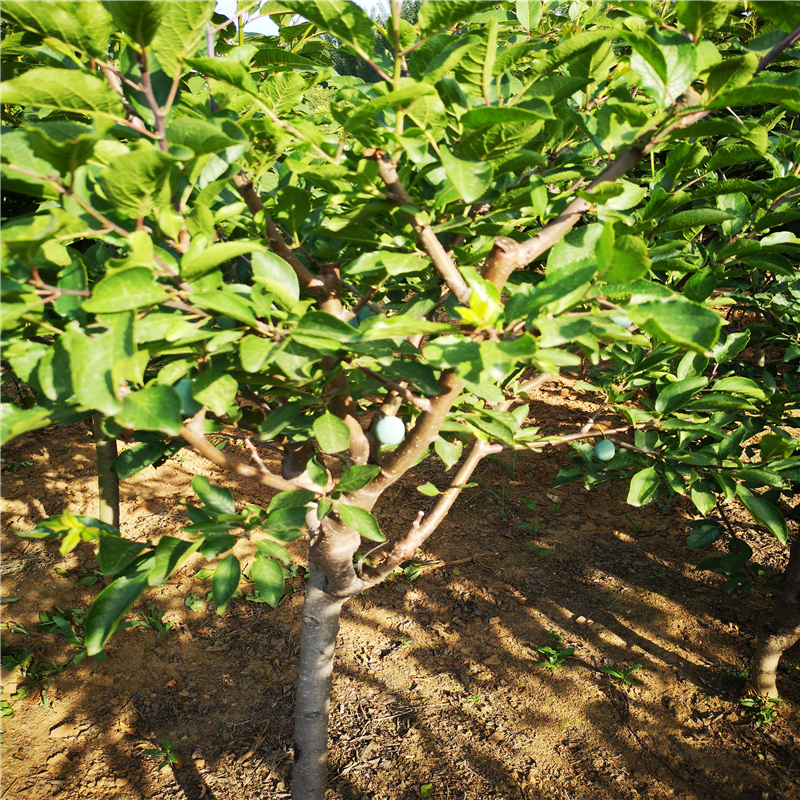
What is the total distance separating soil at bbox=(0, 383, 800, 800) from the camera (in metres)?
2.23

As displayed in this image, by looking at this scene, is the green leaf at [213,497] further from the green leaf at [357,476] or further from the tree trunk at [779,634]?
the tree trunk at [779,634]

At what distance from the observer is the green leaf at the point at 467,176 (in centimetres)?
72

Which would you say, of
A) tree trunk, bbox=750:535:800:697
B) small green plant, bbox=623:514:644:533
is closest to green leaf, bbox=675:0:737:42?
tree trunk, bbox=750:535:800:697

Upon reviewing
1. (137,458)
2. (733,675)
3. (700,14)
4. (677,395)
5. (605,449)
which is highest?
(700,14)

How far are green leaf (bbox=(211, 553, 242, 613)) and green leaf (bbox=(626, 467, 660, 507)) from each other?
37.8 inches

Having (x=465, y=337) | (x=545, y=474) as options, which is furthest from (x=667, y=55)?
(x=545, y=474)

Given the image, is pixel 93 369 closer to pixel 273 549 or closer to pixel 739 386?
pixel 273 549

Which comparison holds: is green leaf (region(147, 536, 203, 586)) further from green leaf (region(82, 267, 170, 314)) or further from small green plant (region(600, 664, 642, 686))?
small green plant (region(600, 664, 642, 686))

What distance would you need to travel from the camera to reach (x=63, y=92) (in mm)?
682

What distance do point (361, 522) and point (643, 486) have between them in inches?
31.2

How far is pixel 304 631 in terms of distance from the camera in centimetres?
171

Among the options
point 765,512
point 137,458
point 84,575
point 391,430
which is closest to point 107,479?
point 84,575

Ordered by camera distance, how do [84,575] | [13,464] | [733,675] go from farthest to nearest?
[13,464]
[84,575]
[733,675]

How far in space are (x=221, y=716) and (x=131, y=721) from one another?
38 centimetres
